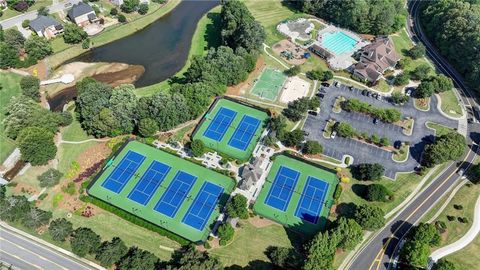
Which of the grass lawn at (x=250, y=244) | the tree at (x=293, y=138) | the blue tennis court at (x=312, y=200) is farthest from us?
the tree at (x=293, y=138)

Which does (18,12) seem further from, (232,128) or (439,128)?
(439,128)

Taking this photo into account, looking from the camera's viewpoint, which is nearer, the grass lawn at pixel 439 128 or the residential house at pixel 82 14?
the grass lawn at pixel 439 128

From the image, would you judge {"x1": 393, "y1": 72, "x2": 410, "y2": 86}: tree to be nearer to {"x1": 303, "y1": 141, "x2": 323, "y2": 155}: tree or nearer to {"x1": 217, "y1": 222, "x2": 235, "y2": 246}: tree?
{"x1": 303, "y1": 141, "x2": 323, "y2": 155}: tree

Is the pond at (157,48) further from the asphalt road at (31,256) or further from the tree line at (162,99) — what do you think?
the asphalt road at (31,256)

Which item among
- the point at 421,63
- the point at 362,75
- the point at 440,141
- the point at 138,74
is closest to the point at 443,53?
the point at 421,63

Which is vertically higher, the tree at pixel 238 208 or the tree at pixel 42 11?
the tree at pixel 42 11

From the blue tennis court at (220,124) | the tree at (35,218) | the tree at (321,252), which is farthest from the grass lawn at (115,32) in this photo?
the tree at (321,252)

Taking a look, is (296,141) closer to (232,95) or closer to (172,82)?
(232,95)
